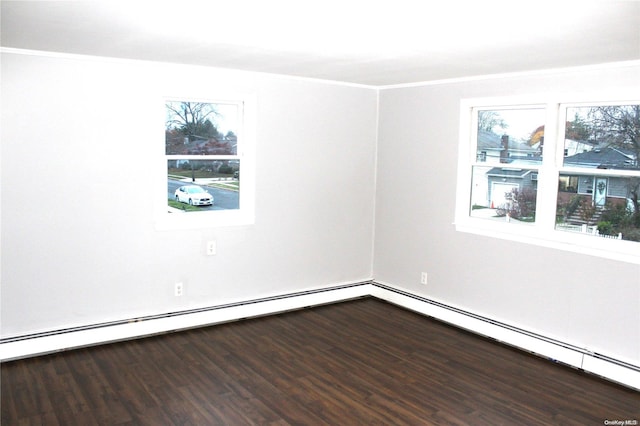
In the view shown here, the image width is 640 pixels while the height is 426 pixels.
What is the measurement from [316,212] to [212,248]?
1.15 m

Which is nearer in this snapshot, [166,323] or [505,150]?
[166,323]

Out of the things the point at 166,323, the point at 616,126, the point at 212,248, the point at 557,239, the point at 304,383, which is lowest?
the point at 304,383

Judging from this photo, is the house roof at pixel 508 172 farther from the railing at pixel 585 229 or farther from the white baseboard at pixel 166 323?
the white baseboard at pixel 166 323

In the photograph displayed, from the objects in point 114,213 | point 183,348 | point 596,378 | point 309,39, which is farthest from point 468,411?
point 114,213

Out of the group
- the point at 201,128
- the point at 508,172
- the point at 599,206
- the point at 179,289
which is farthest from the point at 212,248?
the point at 599,206

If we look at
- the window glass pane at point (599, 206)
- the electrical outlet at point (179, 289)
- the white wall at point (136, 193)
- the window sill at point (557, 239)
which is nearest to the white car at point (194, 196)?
the white wall at point (136, 193)

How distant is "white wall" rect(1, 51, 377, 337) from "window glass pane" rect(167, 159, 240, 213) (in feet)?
0.75

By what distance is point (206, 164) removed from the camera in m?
5.04

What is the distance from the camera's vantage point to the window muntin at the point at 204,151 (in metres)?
4.83

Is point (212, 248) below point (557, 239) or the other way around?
below

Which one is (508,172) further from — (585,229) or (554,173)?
(585,229)

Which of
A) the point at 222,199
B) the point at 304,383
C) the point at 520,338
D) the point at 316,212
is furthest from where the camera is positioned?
the point at 316,212

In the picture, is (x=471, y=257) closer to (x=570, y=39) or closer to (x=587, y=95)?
(x=587, y=95)

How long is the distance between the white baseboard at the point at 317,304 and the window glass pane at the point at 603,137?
1.41 metres
